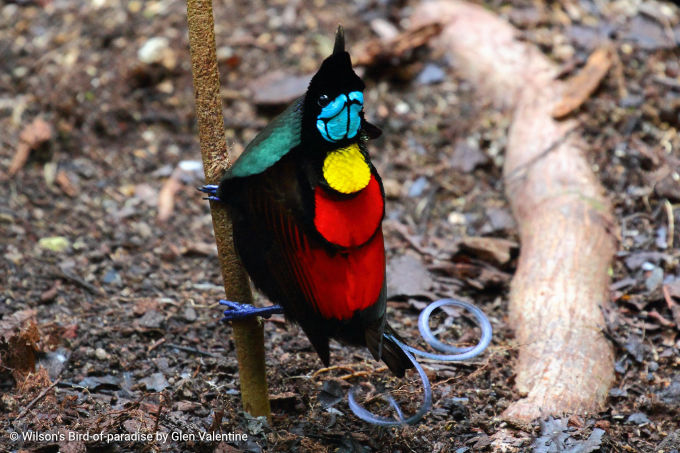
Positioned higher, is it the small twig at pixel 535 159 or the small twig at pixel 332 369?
the small twig at pixel 535 159

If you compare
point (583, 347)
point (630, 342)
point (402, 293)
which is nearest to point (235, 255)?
point (402, 293)

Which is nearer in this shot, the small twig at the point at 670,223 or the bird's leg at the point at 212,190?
the bird's leg at the point at 212,190

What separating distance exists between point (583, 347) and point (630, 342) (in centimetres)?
26

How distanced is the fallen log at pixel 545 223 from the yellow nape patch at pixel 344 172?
3.82 feet

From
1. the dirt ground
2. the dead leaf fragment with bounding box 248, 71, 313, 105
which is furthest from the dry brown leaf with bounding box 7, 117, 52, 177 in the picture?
the dead leaf fragment with bounding box 248, 71, 313, 105

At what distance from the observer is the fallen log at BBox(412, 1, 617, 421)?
3021mm

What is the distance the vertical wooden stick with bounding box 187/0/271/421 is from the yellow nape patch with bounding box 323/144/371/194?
35cm

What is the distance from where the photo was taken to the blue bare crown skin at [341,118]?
217 cm

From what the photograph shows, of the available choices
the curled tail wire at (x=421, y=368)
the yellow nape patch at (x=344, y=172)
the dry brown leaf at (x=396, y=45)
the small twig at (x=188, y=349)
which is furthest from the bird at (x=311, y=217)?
the dry brown leaf at (x=396, y=45)

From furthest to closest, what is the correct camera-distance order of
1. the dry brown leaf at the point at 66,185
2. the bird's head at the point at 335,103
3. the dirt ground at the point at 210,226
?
the dry brown leaf at the point at 66,185 < the dirt ground at the point at 210,226 < the bird's head at the point at 335,103

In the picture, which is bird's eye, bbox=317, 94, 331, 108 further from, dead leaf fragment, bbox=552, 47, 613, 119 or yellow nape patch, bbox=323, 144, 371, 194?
dead leaf fragment, bbox=552, 47, 613, 119

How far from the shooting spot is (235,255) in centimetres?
244

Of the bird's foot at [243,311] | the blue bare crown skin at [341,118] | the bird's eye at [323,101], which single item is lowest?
the bird's foot at [243,311]

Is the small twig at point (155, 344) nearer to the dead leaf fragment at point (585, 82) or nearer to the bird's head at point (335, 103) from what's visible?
the bird's head at point (335, 103)
